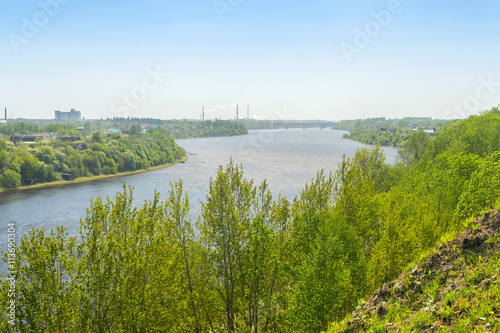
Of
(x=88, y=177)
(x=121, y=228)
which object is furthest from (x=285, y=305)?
(x=88, y=177)

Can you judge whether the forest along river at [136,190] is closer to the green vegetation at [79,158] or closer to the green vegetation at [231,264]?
the green vegetation at [79,158]

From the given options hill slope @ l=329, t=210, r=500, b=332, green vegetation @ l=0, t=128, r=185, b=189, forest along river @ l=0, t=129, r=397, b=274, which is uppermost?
hill slope @ l=329, t=210, r=500, b=332

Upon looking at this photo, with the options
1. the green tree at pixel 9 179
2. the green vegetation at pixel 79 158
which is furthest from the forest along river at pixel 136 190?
the green vegetation at pixel 79 158

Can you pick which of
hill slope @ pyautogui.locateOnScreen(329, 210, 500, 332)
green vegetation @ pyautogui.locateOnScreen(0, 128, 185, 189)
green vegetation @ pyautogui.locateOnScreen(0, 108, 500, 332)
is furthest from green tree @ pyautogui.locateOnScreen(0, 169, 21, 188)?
hill slope @ pyautogui.locateOnScreen(329, 210, 500, 332)

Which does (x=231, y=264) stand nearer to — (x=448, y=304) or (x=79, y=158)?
(x=448, y=304)

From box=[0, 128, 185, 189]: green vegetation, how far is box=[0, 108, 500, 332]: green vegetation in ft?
180

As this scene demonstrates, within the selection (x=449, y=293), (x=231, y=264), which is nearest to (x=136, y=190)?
(x=231, y=264)

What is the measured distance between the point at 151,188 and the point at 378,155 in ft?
118

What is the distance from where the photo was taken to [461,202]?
18.5 m

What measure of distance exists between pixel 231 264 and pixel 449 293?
1015cm

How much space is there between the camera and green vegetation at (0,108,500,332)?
1188cm

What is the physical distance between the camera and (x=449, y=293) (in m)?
6.79

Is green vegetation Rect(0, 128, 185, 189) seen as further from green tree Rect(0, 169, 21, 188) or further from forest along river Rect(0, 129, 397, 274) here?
forest along river Rect(0, 129, 397, 274)

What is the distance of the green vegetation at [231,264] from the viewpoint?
11.9m
